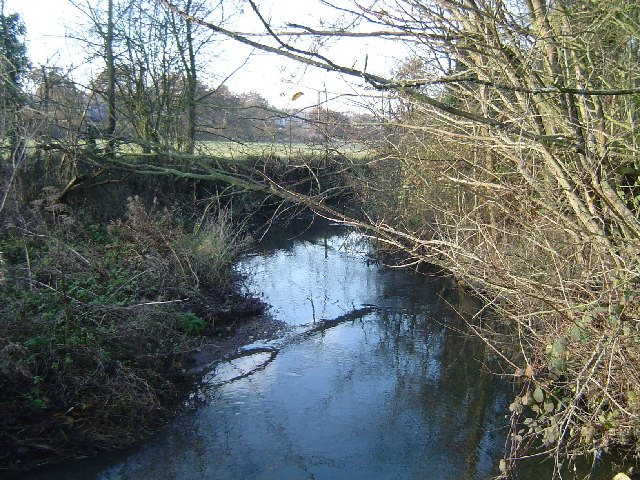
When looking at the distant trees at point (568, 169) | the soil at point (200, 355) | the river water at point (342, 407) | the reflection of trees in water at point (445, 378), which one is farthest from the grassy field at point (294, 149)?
the distant trees at point (568, 169)

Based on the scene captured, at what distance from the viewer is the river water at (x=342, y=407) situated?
18.6ft

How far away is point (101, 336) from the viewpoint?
676 centimetres

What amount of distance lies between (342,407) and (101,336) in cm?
303

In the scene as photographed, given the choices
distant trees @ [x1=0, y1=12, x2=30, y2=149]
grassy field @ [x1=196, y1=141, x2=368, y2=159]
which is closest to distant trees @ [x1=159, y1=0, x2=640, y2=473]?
grassy field @ [x1=196, y1=141, x2=368, y2=159]

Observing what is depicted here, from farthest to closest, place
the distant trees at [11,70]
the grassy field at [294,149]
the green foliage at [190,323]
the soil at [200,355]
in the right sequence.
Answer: the distant trees at [11,70] < the grassy field at [294,149] < the green foliage at [190,323] < the soil at [200,355]

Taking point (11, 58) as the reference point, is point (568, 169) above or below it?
below

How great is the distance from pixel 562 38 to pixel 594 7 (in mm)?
471

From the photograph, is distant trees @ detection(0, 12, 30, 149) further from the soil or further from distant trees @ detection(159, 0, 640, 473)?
distant trees @ detection(159, 0, 640, 473)

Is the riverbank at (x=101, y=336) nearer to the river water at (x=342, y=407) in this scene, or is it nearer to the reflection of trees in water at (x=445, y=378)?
the river water at (x=342, y=407)

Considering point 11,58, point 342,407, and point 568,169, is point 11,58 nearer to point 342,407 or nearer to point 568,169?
point 342,407

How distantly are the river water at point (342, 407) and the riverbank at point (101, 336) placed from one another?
1.10 feet

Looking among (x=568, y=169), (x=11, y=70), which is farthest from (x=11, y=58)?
(x=568, y=169)

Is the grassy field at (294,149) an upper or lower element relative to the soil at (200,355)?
upper

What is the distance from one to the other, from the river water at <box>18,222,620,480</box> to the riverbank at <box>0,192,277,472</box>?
0.34 metres
